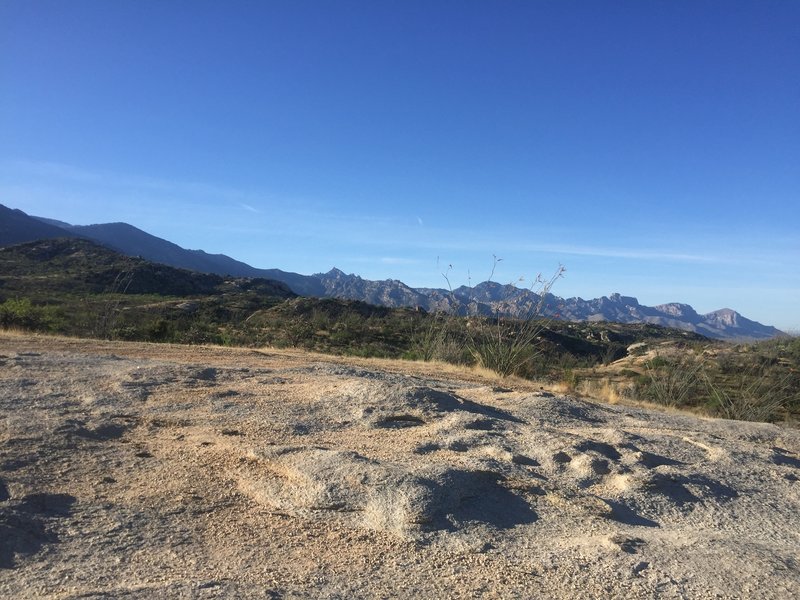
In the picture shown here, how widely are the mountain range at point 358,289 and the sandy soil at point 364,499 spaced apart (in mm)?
7983

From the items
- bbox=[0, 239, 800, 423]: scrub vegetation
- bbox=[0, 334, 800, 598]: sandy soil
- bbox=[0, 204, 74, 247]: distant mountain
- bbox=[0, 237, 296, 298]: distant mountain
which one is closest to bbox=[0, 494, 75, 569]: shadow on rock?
bbox=[0, 334, 800, 598]: sandy soil

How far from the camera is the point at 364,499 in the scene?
167 inches

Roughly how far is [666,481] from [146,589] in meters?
3.99

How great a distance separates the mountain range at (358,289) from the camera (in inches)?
596

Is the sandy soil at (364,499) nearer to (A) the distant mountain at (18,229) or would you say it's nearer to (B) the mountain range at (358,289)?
(B) the mountain range at (358,289)


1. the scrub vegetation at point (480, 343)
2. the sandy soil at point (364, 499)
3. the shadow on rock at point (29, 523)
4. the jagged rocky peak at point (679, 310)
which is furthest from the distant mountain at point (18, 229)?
the jagged rocky peak at point (679, 310)

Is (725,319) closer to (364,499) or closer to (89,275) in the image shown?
(89,275)

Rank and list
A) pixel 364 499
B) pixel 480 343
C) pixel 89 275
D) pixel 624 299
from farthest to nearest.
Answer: pixel 624 299, pixel 89 275, pixel 480 343, pixel 364 499

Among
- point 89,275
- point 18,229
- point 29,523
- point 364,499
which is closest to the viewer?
point 29,523

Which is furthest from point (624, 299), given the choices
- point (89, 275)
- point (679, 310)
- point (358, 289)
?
point (89, 275)

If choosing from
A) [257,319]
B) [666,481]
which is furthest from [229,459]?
[257,319]

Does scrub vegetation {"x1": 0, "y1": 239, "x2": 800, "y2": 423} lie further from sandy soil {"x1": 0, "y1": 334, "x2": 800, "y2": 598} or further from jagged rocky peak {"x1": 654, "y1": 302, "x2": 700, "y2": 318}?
jagged rocky peak {"x1": 654, "y1": 302, "x2": 700, "y2": 318}

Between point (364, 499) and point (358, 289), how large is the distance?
295ft

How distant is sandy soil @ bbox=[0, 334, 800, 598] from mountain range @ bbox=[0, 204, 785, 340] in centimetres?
798
